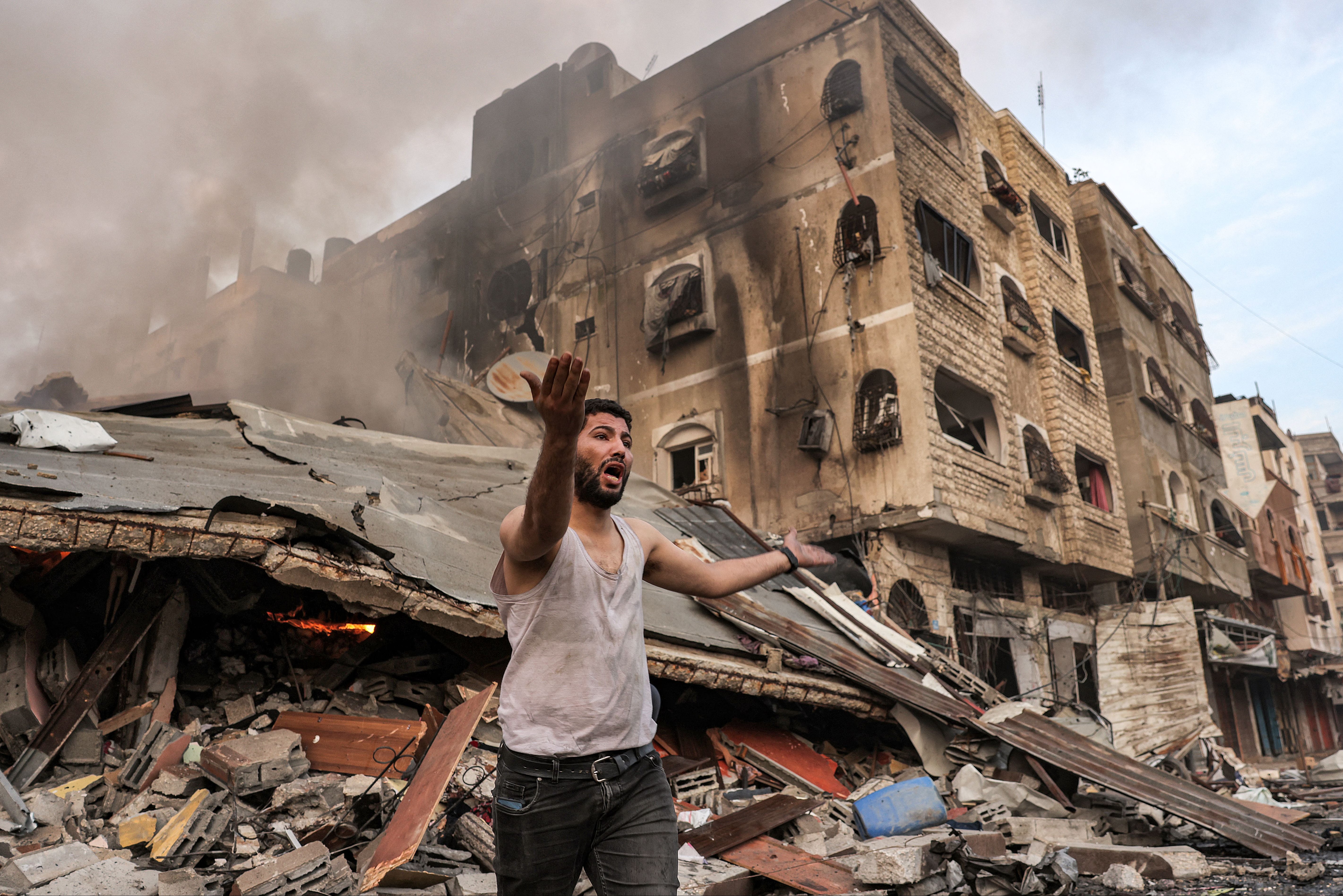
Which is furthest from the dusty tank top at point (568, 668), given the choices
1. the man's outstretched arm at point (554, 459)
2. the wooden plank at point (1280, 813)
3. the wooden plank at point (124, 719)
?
the wooden plank at point (1280, 813)

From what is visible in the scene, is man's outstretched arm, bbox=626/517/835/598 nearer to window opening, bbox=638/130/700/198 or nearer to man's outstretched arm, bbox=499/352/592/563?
man's outstretched arm, bbox=499/352/592/563

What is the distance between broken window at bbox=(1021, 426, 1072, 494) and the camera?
14859 mm

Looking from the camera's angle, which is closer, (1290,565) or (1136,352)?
(1136,352)

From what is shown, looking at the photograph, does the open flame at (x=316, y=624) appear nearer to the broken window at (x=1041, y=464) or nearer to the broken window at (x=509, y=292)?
the broken window at (x=1041, y=464)

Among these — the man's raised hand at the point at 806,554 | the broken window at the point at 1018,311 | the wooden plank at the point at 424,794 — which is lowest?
the wooden plank at the point at 424,794

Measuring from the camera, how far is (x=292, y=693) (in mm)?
5500

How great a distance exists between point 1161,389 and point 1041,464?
908 centimetres

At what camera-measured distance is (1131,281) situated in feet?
71.4

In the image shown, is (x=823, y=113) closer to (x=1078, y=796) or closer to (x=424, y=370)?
(x=424, y=370)

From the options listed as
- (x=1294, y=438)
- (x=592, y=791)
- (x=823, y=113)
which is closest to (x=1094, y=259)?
(x=823, y=113)

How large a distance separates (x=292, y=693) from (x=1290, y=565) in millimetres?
30526

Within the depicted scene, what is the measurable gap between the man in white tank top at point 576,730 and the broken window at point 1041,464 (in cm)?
1418

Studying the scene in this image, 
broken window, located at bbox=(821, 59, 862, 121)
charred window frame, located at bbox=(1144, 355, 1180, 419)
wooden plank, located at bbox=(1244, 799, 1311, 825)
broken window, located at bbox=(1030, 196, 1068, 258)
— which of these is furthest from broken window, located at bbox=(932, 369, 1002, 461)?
charred window frame, located at bbox=(1144, 355, 1180, 419)

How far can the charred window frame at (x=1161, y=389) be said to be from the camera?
20750mm
